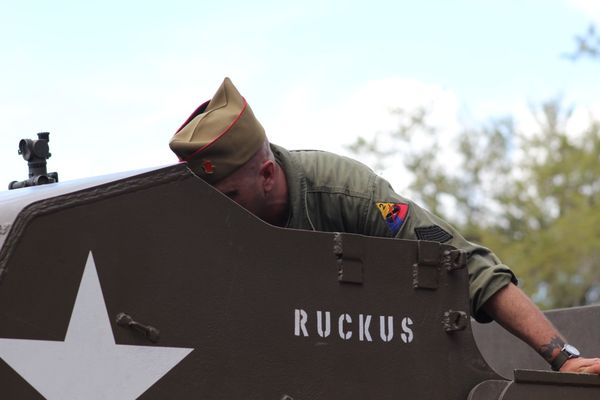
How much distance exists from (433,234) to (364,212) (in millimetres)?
250

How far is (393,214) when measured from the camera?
3.60 meters

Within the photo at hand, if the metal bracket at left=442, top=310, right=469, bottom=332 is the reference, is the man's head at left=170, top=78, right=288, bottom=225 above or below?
above

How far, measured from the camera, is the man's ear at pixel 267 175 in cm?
361

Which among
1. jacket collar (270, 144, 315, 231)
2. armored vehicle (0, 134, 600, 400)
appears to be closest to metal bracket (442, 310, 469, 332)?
armored vehicle (0, 134, 600, 400)

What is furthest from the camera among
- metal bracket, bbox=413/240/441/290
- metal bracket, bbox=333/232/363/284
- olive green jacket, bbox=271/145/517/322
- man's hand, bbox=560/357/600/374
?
olive green jacket, bbox=271/145/517/322

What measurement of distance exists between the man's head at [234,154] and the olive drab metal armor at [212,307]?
1.92ft

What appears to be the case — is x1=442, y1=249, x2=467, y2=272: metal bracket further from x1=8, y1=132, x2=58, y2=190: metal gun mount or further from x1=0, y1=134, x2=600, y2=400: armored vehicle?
x1=8, y1=132, x2=58, y2=190: metal gun mount

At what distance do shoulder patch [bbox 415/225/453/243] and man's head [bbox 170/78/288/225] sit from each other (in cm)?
45

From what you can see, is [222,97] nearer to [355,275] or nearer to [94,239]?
[355,275]

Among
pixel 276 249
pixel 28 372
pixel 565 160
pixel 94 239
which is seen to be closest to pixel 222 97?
pixel 276 249

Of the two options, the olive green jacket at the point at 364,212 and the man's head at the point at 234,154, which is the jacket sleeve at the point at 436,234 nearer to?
the olive green jacket at the point at 364,212

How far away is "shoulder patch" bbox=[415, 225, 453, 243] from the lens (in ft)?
11.5

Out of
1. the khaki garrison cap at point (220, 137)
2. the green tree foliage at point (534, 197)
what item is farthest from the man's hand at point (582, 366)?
the green tree foliage at point (534, 197)

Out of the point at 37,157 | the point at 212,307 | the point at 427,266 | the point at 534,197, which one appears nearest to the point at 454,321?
the point at 427,266
